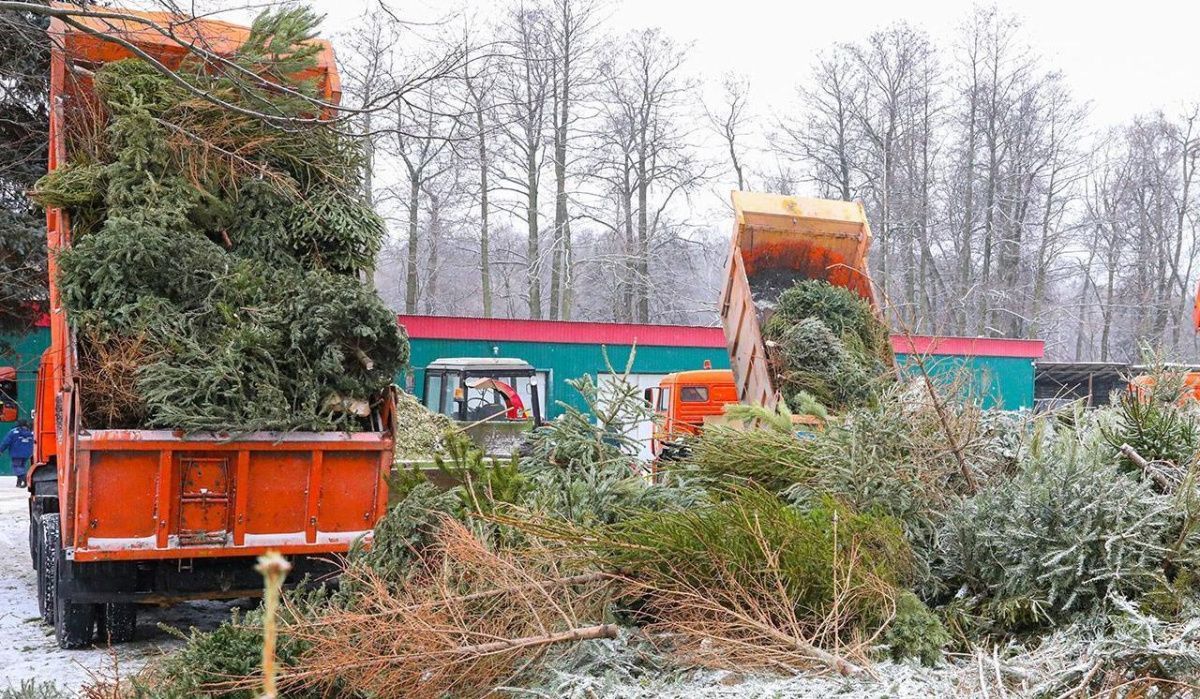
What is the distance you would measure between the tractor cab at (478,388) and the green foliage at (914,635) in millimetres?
9366

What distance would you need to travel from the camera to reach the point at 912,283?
33.3 metres

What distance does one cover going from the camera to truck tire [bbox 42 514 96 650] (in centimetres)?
638

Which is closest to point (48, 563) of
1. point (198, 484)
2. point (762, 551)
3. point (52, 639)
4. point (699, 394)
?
point (52, 639)

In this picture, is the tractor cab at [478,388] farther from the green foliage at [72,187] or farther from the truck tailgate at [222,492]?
the green foliage at [72,187]

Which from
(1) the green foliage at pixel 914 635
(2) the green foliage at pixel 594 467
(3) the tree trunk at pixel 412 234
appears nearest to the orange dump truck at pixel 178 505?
(2) the green foliage at pixel 594 467

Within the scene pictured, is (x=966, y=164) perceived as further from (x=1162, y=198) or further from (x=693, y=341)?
(x=693, y=341)

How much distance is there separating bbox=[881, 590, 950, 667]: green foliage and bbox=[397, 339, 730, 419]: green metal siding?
15995 millimetres

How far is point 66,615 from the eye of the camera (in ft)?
21.4

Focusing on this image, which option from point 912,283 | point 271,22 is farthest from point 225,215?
point 912,283

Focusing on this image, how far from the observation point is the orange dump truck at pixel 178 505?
603cm

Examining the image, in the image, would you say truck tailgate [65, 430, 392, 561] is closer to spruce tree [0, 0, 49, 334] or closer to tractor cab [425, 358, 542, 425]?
spruce tree [0, 0, 49, 334]

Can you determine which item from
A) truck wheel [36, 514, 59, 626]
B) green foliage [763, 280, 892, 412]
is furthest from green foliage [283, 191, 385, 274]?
green foliage [763, 280, 892, 412]

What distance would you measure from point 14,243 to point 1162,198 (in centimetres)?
4001

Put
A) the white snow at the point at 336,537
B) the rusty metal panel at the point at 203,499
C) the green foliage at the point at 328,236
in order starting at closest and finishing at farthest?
the rusty metal panel at the point at 203,499, the white snow at the point at 336,537, the green foliage at the point at 328,236
